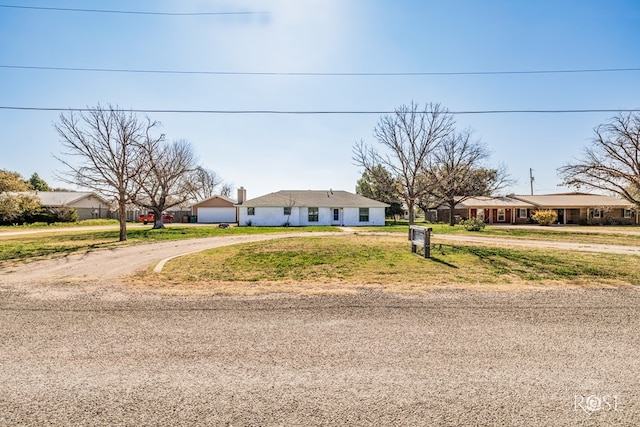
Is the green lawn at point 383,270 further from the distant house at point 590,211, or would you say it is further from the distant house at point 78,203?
the distant house at point 78,203

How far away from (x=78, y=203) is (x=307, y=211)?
106 ft

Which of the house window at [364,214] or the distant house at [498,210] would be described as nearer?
the house window at [364,214]

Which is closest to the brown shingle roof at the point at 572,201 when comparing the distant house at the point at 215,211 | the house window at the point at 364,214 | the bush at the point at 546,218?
the bush at the point at 546,218

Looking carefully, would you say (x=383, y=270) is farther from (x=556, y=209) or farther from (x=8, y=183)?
(x=556, y=209)

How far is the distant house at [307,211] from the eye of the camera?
3859cm

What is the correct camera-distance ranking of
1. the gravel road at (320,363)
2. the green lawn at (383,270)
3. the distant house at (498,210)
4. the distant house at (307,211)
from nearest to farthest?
the gravel road at (320,363) → the green lawn at (383,270) → the distant house at (307,211) → the distant house at (498,210)

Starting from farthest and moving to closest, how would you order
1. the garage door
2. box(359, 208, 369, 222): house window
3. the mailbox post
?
the garage door, box(359, 208, 369, 222): house window, the mailbox post

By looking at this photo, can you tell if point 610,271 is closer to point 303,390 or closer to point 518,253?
point 518,253

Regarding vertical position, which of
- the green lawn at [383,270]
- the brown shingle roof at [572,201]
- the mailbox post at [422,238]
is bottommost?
the green lawn at [383,270]

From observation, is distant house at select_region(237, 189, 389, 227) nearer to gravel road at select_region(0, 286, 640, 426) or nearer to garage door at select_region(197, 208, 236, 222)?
garage door at select_region(197, 208, 236, 222)

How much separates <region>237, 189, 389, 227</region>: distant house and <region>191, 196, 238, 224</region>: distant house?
37.9 feet

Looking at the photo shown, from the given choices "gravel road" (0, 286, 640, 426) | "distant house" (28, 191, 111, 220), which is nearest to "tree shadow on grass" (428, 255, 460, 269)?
"gravel road" (0, 286, 640, 426)

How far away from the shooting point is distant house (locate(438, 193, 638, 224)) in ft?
139

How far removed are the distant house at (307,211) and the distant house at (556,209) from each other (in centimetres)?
1346
